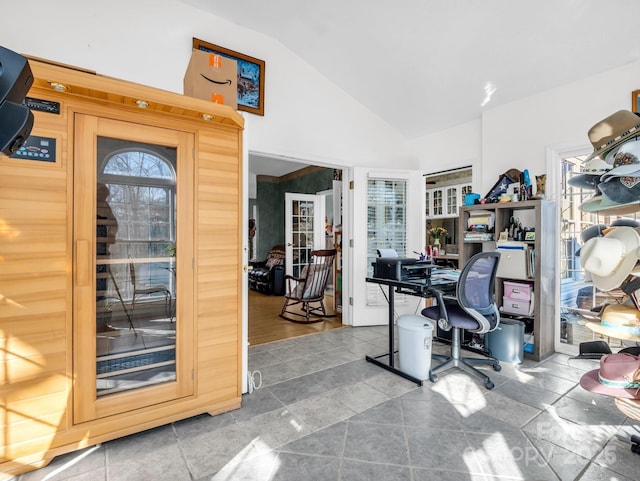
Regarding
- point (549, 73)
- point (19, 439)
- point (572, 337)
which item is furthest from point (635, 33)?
point (19, 439)

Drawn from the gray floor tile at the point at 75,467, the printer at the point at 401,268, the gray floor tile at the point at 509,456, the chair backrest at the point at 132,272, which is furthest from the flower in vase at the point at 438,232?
the gray floor tile at the point at 75,467

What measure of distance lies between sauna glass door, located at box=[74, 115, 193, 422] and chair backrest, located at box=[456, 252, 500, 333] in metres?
1.97

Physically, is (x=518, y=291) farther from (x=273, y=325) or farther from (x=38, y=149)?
(x=38, y=149)

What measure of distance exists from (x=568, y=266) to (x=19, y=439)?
4550mm

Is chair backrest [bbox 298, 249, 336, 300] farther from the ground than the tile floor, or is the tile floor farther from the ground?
chair backrest [bbox 298, 249, 336, 300]

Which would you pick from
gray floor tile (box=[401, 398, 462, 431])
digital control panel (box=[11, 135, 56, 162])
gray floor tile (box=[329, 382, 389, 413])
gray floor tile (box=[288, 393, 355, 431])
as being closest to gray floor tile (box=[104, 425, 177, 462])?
gray floor tile (box=[288, 393, 355, 431])

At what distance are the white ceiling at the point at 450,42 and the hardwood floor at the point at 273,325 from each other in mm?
3065

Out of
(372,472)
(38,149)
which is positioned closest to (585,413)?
(372,472)

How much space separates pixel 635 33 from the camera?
102 inches

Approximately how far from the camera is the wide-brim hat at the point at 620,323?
1246 mm

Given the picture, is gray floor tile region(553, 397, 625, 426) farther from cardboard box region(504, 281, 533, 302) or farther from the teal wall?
the teal wall

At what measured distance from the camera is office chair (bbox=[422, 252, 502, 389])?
2.54m

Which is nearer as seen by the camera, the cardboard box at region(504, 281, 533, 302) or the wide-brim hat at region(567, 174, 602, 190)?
the wide-brim hat at region(567, 174, 602, 190)

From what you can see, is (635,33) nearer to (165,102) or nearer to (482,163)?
(482,163)
